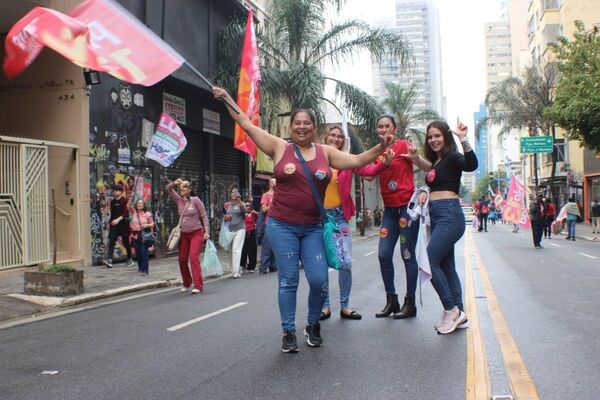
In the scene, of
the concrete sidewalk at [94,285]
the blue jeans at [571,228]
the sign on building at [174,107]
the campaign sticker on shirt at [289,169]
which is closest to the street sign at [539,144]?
the blue jeans at [571,228]

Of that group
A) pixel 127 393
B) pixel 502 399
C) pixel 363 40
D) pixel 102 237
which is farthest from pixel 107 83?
pixel 502 399

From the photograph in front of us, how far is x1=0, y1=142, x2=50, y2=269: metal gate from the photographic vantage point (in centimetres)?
1038

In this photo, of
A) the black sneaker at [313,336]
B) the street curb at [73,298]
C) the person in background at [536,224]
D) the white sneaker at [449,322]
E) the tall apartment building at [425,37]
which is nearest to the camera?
the black sneaker at [313,336]

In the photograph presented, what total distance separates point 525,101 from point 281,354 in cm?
3486

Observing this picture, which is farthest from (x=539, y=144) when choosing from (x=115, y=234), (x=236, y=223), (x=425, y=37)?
(x=425, y=37)

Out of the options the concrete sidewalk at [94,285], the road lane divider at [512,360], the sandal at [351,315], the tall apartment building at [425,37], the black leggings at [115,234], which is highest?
the tall apartment building at [425,37]

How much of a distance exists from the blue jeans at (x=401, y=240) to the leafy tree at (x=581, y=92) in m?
16.1

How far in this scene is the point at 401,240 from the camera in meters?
5.70

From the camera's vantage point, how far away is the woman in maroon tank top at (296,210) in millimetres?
4516

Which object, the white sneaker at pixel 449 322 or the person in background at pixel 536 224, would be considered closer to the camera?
the white sneaker at pixel 449 322

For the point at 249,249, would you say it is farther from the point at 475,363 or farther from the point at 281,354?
the point at 475,363

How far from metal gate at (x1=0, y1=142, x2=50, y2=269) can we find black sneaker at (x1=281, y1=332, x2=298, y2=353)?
7701 mm

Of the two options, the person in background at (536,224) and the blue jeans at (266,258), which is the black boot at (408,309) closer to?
the blue jeans at (266,258)

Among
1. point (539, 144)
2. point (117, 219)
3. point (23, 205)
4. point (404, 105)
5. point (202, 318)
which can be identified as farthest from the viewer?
point (404, 105)
